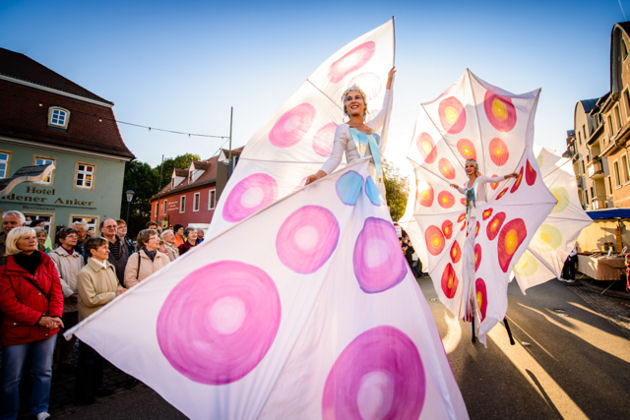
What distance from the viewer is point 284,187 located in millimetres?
3100

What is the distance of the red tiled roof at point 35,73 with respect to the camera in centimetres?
1877

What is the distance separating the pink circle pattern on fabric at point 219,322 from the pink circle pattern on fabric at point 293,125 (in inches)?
68.5

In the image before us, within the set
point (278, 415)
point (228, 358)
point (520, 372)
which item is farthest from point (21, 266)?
point (520, 372)

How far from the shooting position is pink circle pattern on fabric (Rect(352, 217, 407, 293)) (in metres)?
1.80

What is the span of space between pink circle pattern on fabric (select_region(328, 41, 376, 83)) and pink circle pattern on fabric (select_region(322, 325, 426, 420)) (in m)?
2.59

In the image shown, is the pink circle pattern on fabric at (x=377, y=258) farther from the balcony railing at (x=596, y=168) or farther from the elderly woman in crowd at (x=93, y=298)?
the balcony railing at (x=596, y=168)

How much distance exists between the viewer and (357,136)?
2.48m

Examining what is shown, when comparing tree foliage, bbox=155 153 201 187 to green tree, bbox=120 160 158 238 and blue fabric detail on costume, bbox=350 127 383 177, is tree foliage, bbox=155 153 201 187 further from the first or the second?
blue fabric detail on costume, bbox=350 127 383 177

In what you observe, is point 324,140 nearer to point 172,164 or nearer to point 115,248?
point 115,248

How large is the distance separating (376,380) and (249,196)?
1941 mm

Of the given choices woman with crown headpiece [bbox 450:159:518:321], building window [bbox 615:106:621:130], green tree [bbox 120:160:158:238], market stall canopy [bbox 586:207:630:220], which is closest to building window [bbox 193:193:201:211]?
green tree [bbox 120:160:158:238]

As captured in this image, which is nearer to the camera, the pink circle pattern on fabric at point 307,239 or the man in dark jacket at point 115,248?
the pink circle pattern on fabric at point 307,239

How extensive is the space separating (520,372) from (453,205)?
2472mm

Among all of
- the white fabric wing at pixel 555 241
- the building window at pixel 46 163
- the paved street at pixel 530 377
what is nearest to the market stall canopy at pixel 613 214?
the paved street at pixel 530 377
